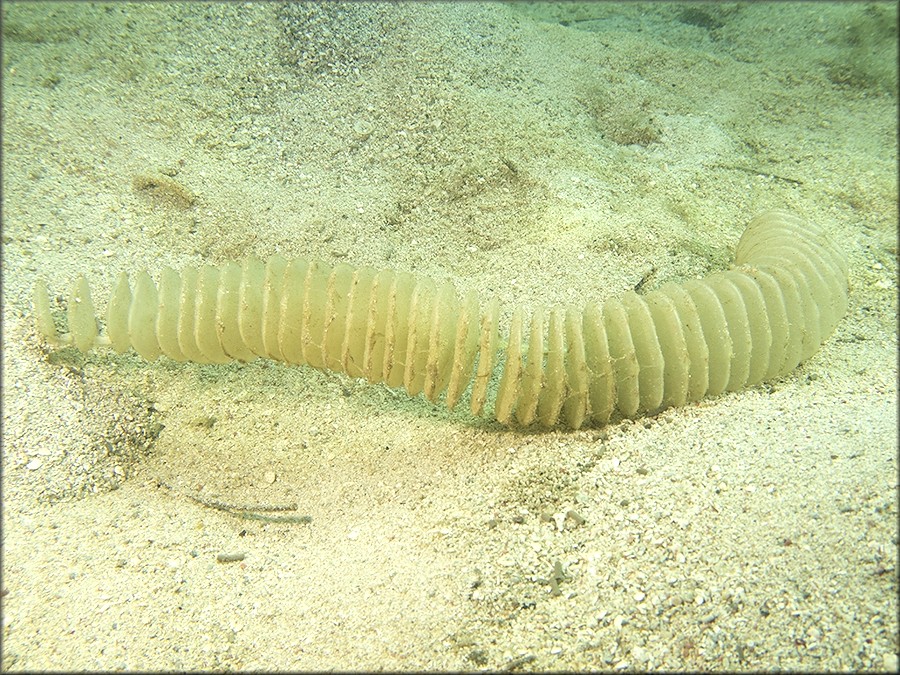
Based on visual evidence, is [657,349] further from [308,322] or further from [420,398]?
[308,322]

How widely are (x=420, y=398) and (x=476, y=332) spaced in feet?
1.91

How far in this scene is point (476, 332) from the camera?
2.59 meters

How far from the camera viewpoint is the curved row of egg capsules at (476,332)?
2.54 m

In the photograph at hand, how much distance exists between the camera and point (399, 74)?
4.16m

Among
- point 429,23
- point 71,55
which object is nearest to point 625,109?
point 429,23

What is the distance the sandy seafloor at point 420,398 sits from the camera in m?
1.84

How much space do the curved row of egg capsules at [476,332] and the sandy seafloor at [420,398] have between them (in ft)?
0.56

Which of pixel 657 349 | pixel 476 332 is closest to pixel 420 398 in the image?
pixel 476 332

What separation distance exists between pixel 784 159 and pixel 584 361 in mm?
2680

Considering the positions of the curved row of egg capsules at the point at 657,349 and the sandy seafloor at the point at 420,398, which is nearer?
the sandy seafloor at the point at 420,398

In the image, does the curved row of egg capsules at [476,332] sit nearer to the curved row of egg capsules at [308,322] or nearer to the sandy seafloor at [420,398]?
the curved row of egg capsules at [308,322]

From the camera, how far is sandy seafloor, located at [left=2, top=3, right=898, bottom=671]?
6.05 ft

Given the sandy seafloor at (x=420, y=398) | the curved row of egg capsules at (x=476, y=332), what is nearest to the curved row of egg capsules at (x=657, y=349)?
the curved row of egg capsules at (x=476, y=332)

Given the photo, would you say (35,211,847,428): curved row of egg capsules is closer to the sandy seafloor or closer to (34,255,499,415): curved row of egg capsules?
(34,255,499,415): curved row of egg capsules
